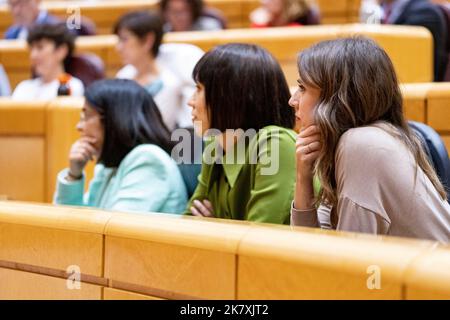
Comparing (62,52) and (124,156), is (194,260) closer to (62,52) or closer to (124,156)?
(124,156)

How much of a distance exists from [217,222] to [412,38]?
6.60ft

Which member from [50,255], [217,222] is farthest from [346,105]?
[50,255]

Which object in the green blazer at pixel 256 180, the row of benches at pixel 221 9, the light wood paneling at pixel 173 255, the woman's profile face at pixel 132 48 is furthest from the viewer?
the row of benches at pixel 221 9

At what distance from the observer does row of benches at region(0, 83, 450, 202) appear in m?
3.24

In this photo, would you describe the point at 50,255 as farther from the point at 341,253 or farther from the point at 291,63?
the point at 291,63

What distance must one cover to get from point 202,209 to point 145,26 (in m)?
1.80

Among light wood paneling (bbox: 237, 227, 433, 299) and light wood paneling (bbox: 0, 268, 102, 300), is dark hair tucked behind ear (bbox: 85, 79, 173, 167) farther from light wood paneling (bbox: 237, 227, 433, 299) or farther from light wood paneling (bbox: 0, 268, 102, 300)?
light wood paneling (bbox: 237, 227, 433, 299)

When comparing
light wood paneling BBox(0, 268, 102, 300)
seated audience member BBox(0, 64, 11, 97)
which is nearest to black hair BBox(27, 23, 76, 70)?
seated audience member BBox(0, 64, 11, 97)

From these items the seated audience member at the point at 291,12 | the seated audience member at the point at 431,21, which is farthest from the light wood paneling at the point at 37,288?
the seated audience member at the point at 291,12

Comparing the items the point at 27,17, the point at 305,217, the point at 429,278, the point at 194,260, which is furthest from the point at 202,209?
the point at 27,17

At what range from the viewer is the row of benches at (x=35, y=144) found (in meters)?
3.24

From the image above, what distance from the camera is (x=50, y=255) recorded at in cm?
170

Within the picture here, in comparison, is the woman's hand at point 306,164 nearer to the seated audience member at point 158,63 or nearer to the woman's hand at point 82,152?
the woman's hand at point 82,152

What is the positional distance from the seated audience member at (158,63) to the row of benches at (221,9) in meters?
1.92
